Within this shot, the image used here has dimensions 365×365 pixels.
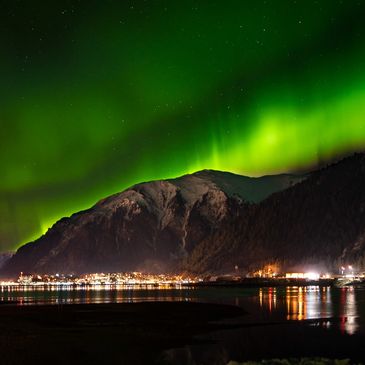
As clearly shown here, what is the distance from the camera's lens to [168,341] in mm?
49438

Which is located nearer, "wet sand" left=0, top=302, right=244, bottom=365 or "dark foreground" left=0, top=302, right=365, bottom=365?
"dark foreground" left=0, top=302, right=365, bottom=365

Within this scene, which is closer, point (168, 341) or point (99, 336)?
point (168, 341)

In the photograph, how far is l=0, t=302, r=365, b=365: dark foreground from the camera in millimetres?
40250

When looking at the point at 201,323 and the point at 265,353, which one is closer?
the point at 265,353

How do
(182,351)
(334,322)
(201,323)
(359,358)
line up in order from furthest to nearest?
(201,323) → (334,322) → (182,351) → (359,358)

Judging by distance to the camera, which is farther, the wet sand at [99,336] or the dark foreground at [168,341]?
the wet sand at [99,336]

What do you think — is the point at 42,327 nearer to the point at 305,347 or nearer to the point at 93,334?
the point at 93,334

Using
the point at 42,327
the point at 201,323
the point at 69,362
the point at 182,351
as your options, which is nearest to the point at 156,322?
the point at 201,323

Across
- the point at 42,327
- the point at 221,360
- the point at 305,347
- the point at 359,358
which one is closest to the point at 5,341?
the point at 42,327

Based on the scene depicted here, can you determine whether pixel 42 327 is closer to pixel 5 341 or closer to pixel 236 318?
pixel 5 341

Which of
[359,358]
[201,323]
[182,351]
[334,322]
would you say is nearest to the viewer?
[359,358]

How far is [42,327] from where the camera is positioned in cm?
6284

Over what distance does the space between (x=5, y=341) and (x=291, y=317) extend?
31.4 meters

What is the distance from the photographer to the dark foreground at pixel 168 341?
40250 millimetres
